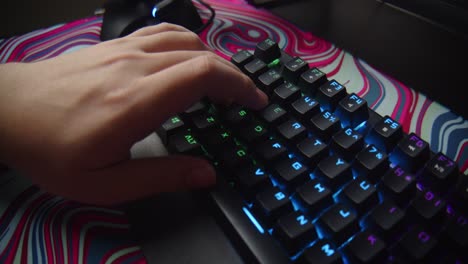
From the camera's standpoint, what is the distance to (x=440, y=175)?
35 centimetres

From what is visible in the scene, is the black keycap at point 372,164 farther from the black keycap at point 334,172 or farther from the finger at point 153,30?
the finger at point 153,30

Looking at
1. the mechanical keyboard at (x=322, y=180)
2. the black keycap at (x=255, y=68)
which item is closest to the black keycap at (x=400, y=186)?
the mechanical keyboard at (x=322, y=180)

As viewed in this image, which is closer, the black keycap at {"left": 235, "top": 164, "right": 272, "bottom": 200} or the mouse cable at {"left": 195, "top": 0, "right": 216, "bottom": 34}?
the black keycap at {"left": 235, "top": 164, "right": 272, "bottom": 200}

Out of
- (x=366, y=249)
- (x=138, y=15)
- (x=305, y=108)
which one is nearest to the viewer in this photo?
(x=366, y=249)

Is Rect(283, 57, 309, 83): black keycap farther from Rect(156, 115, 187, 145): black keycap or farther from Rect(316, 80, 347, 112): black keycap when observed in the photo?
Rect(156, 115, 187, 145): black keycap

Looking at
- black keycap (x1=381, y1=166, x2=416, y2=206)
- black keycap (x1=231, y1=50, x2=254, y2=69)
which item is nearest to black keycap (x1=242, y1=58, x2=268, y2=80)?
black keycap (x1=231, y1=50, x2=254, y2=69)

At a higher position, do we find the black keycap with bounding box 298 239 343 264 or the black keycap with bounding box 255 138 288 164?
the black keycap with bounding box 255 138 288 164

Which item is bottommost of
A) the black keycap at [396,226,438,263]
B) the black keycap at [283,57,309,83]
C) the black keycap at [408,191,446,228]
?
the black keycap at [396,226,438,263]

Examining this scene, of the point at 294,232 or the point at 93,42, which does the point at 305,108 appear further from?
the point at 93,42

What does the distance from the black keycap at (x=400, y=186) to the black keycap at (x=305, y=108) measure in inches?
4.3

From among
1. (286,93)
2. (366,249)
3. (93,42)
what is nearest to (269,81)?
(286,93)

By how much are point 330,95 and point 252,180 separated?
147mm

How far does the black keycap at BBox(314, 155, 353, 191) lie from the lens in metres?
0.36

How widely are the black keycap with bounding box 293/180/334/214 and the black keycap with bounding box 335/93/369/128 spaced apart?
10cm
